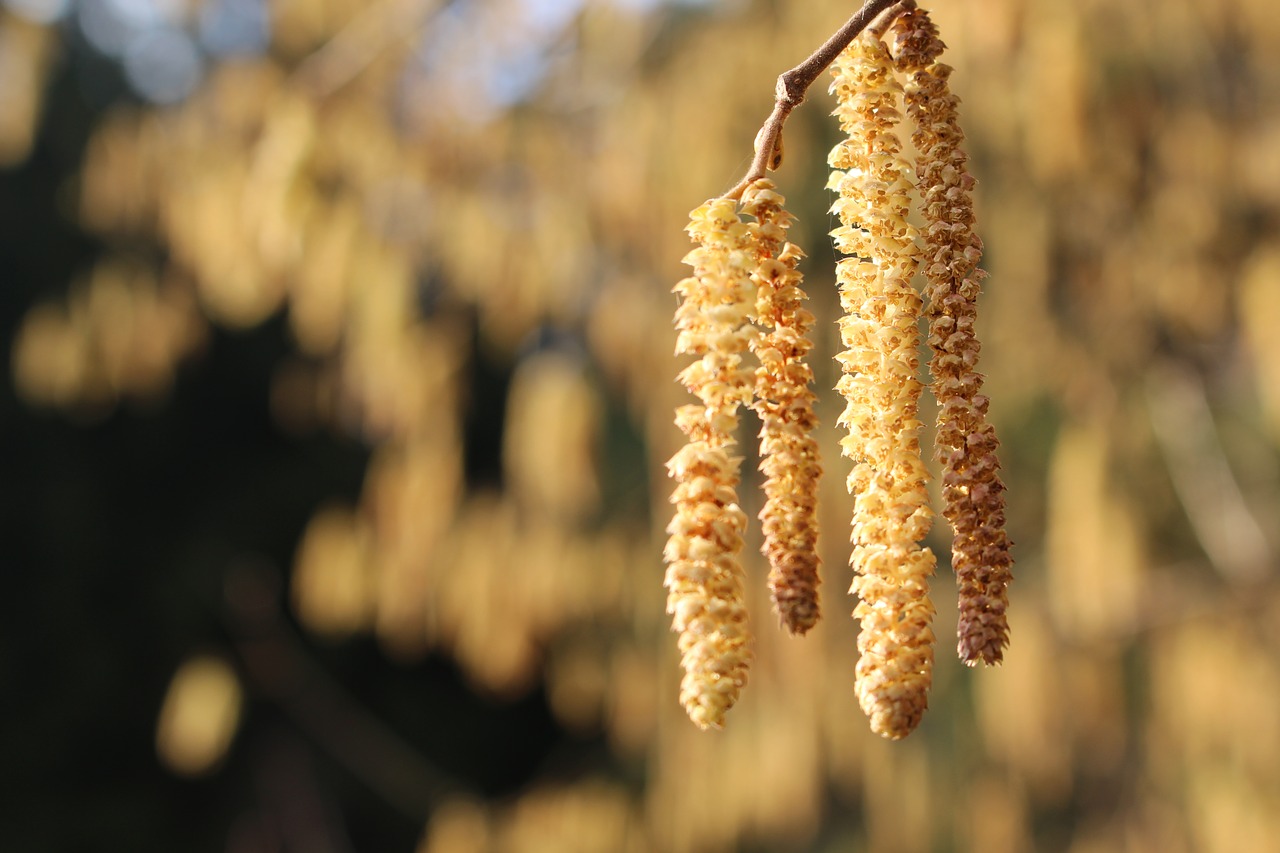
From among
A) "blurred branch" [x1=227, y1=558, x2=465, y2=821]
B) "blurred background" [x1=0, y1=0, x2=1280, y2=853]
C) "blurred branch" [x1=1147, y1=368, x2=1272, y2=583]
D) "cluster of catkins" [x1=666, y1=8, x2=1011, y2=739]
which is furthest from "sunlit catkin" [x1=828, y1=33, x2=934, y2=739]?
"blurred branch" [x1=227, y1=558, x2=465, y2=821]

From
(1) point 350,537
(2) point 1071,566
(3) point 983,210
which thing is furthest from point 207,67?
(2) point 1071,566

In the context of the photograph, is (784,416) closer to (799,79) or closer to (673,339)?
(799,79)

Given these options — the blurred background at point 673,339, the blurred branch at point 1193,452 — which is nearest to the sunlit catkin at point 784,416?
the blurred background at point 673,339

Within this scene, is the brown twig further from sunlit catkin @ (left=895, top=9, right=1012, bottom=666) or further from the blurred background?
the blurred background

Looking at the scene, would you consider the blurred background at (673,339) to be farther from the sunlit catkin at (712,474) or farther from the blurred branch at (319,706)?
the blurred branch at (319,706)

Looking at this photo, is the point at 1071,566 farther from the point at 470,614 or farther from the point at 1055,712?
the point at 470,614

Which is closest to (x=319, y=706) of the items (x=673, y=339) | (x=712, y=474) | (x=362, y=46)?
(x=673, y=339)
